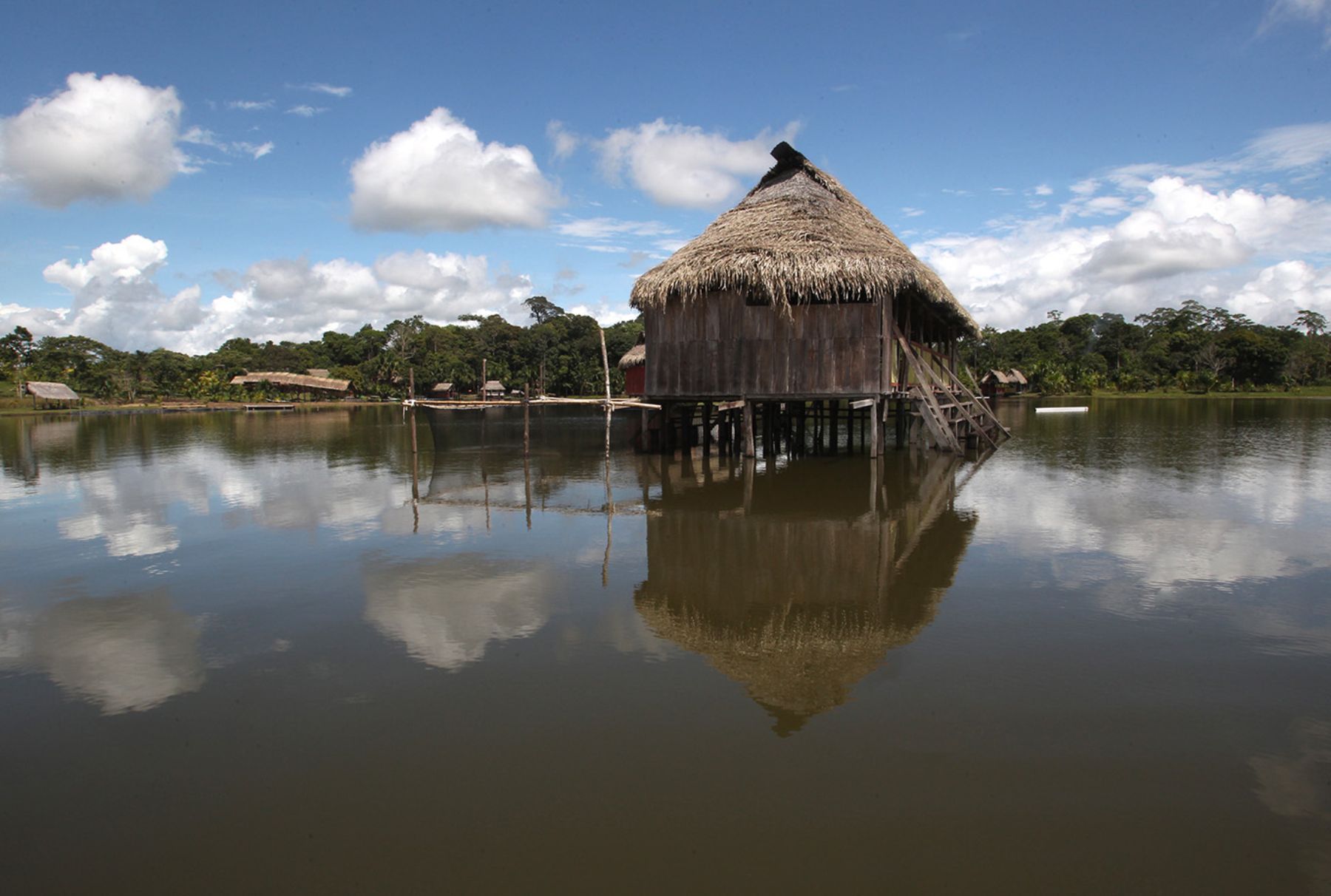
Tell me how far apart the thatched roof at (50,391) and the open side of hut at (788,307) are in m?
45.8

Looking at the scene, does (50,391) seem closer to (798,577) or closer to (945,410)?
(945,410)

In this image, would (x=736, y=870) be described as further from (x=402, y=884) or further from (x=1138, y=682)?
(x=1138, y=682)

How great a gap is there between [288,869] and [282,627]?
3131 mm

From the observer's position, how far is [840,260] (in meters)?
13.4

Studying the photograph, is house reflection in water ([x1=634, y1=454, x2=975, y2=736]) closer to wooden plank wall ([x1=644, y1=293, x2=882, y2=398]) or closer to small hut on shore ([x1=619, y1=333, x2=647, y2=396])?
wooden plank wall ([x1=644, y1=293, x2=882, y2=398])

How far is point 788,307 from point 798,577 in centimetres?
803

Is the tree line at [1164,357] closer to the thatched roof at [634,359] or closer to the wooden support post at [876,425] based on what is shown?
the thatched roof at [634,359]

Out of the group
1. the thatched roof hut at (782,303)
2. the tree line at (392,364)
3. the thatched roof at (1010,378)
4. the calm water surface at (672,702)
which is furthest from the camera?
the tree line at (392,364)

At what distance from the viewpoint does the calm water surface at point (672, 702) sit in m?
3.10

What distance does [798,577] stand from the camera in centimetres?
701

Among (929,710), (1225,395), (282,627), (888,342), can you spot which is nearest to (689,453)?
(888,342)

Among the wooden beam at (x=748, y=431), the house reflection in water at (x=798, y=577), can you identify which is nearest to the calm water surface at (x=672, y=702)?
the house reflection in water at (x=798, y=577)

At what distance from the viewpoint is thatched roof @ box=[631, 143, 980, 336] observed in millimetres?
13547

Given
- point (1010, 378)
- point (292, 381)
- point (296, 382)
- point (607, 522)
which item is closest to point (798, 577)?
point (607, 522)
